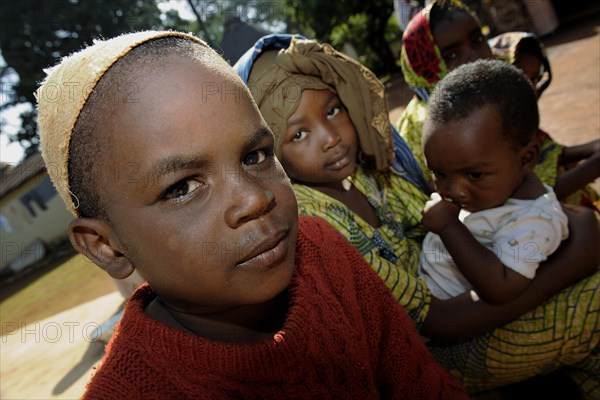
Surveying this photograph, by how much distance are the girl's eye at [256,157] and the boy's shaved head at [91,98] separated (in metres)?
0.23

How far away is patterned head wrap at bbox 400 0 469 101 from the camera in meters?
2.89

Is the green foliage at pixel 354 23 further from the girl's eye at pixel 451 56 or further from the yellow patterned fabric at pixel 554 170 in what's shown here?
the yellow patterned fabric at pixel 554 170

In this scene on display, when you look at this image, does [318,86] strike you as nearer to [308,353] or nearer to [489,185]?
[489,185]

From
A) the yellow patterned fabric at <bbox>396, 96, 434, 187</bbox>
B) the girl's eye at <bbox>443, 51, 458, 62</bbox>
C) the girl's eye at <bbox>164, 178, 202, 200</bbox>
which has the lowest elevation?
the yellow patterned fabric at <bbox>396, 96, 434, 187</bbox>

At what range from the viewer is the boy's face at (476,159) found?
5.67ft

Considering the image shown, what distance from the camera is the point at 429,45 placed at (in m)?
2.89

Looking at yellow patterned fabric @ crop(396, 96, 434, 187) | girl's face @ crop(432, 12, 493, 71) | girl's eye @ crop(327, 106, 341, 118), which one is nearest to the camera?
girl's eye @ crop(327, 106, 341, 118)

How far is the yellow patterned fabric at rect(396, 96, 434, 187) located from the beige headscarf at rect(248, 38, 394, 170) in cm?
55

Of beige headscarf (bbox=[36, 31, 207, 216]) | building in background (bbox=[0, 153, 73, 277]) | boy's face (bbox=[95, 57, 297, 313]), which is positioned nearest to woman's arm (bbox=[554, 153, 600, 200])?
boy's face (bbox=[95, 57, 297, 313])

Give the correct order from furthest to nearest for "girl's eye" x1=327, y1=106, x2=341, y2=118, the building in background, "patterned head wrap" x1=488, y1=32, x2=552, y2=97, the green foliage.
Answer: the building in background, the green foliage, "patterned head wrap" x1=488, y1=32, x2=552, y2=97, "girl's eye" x1=327, y1=106, x2=341, y2=118

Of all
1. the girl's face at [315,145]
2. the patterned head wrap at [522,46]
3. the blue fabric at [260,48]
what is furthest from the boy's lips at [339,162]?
the patterned head wrap at [522,46]

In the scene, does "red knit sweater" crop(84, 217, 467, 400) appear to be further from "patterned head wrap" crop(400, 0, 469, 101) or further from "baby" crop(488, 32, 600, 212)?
"patterned head wrap" crop(400, 0, 469, 101)

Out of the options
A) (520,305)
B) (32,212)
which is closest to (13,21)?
(32,212)

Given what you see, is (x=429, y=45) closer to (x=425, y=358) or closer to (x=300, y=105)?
(x=300, y=105)
